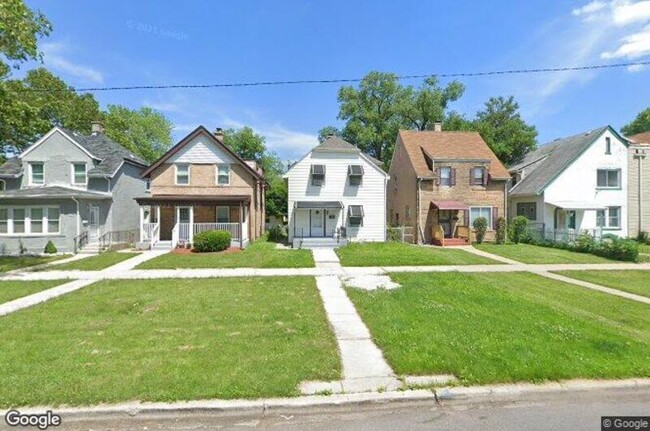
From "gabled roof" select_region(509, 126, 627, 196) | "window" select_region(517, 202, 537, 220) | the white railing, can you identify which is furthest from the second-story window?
"window" select_region(517, 202, 537, 220)

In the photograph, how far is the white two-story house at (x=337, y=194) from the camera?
23.2m

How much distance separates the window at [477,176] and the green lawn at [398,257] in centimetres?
754

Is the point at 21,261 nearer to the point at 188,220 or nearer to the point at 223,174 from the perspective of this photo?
the point at 188,220

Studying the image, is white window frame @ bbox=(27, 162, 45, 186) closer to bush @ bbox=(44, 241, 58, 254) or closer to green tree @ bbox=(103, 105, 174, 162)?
bush @ bbox=(44, 241, 58, 254)

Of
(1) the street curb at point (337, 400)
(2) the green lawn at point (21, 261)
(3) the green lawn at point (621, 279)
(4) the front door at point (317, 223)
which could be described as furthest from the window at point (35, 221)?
(3) the green lawn at point (621, 279)

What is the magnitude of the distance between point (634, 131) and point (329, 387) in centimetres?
7554

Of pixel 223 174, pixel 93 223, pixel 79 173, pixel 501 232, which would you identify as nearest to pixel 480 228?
pixel 501 232

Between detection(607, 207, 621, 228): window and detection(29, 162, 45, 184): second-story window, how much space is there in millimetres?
38498

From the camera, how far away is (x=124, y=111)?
155ft

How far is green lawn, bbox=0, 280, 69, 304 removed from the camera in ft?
32.1

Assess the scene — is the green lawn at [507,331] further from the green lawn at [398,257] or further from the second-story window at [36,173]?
the second-story window at [36,173]

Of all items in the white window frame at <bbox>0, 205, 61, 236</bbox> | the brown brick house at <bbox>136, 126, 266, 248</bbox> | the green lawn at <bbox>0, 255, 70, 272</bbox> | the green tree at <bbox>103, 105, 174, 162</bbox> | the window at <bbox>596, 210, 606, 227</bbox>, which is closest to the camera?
the green lawn at <bbox>0, 255, 70, 272</bbox>

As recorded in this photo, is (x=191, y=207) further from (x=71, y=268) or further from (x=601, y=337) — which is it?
(x=601, y=337)

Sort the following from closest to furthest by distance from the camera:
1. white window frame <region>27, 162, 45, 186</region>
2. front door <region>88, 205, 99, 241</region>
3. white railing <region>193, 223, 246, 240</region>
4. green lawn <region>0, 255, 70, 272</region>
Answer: green lawn <region>0, 255, 70, 272</region>, front door <region>88, 205, 99, 241</region>, white railing <region>193, 223, 246, 240</region>, white window frame <region>27, 162, 45, 186</region>
